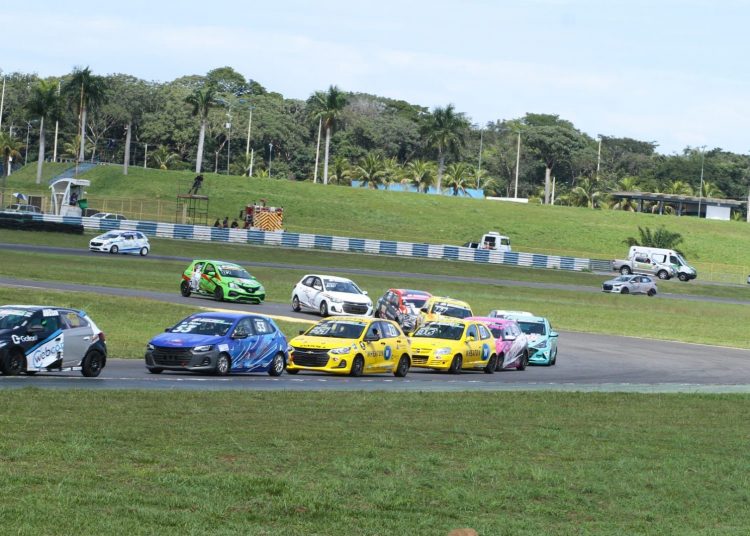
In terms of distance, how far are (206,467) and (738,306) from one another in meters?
62.5

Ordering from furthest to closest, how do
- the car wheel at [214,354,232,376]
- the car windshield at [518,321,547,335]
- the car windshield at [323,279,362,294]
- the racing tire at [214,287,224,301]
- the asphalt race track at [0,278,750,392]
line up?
the racing tire at [214,287,224,301], the car windshield at [323,279,362,294], the car windshield at [518,321,547,335], the car wheel at [214,354,232,376], the asphalt race track at [0,278,750,392]

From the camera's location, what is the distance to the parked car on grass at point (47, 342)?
75.1 feet

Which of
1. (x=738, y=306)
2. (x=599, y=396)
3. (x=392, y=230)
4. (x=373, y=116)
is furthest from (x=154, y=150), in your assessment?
(x=599, y=396)

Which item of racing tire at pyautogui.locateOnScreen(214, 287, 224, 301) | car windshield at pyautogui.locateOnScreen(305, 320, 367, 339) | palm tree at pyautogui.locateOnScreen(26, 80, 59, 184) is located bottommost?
racing tire at pyautogui.locateOnScreen(214, 287, 224, 301)

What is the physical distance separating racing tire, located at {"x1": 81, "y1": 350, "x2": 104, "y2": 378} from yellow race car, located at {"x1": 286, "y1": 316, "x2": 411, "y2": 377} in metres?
5.86

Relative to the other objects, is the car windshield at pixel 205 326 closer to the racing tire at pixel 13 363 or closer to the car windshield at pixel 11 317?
the car windshield at pixel 11 317

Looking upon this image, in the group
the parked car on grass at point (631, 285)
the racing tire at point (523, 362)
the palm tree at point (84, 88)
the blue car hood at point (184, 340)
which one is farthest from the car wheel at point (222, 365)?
the palm tree at point (84, 88)

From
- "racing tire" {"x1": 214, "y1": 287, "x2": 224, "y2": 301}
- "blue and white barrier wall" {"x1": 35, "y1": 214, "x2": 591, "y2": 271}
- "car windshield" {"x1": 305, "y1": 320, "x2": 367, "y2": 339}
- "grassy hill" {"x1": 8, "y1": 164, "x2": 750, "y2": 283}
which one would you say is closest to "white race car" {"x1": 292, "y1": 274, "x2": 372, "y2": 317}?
"racing tire" {"x1": 214, "y1": 287, "x2": 224, "y2": 301}

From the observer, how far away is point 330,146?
162 metres

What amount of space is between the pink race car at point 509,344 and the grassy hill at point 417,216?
64.3 meters

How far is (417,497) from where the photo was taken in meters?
12.9

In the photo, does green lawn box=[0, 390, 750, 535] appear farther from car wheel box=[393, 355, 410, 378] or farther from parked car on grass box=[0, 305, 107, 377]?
car wheel box=[393, 355, 410, 378]

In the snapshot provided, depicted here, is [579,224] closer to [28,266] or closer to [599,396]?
[28,266]

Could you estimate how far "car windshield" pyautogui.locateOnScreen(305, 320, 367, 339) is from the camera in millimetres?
29581
